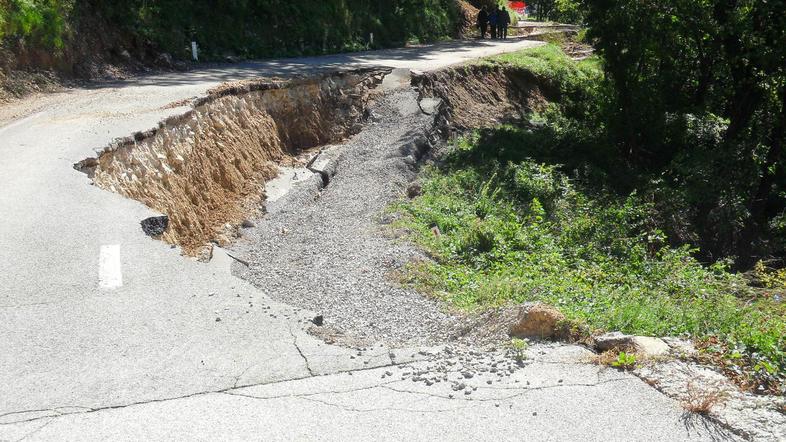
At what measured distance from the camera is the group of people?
113 feet

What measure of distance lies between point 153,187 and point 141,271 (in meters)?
4.42

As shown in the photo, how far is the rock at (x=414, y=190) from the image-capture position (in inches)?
597

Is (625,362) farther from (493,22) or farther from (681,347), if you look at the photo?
(493,22)

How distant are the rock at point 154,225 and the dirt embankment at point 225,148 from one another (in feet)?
0.64

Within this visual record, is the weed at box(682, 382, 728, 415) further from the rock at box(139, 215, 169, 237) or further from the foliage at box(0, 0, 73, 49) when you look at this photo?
the foliage at box(0, 0, 73, 49)

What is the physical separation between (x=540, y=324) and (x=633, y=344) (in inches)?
35.9

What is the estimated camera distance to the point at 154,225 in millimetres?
9281

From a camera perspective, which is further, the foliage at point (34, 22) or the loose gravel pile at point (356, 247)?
the foliage at point (34, 22)

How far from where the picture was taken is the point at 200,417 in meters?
5.13

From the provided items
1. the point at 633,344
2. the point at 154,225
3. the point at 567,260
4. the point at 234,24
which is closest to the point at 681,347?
the point at 633,344

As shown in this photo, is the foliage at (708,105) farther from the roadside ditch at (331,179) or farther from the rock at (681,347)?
the rock at (681,347)

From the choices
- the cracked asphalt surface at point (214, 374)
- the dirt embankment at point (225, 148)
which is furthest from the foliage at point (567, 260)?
the dirt embankment at point (225, 148)

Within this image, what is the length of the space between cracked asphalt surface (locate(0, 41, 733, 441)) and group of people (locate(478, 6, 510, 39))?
28741 millimetres

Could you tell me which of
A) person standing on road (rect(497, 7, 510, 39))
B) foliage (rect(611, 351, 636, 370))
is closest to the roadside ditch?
foliage (rect(611, 351, 636, 370))
